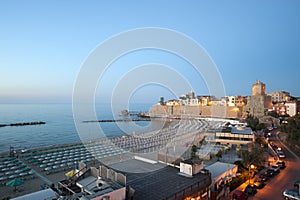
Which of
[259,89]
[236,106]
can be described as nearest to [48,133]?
[236,106]

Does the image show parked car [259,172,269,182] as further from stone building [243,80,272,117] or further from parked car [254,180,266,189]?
stone building [243,80,272,117]

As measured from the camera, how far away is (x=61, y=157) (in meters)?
11.4

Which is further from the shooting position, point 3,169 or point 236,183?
point 3,169

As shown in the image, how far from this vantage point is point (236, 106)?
97.0 ft

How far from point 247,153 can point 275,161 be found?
2.28 m

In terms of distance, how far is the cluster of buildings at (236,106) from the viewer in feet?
82.3

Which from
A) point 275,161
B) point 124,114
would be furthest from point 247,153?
point 124,114

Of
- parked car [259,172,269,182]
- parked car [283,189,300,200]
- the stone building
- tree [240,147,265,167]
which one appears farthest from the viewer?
the stone building

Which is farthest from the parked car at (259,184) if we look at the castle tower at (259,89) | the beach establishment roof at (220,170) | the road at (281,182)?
the castle tower at (259,89)

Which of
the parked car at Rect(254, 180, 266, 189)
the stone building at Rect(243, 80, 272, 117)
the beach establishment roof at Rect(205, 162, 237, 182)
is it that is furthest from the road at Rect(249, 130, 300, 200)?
the stone building at Rect(243, 80, 272, 117)

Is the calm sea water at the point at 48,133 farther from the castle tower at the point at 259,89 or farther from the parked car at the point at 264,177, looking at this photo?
the parked car at the point at 264,177

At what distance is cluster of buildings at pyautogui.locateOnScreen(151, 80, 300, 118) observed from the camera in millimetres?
25094

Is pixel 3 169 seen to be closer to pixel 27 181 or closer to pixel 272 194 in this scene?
pixel 27 181

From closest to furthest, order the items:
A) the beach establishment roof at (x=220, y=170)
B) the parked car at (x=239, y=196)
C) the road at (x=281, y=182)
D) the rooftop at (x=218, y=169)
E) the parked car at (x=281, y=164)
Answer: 1. the parked car at (x=239, y=196)
2. the road at (x=281, y=182)
3. the beach establishment roof at (x=220, y=170)
4. the rooftop at (x=218, y=169)
5. the parked car at (x=281, y=164)
